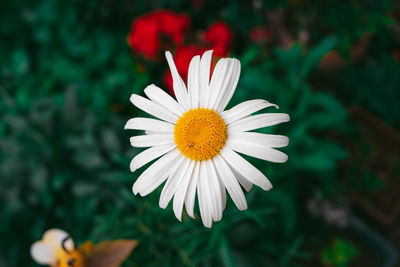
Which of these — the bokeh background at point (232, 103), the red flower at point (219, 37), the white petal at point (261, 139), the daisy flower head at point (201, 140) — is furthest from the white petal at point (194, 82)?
the red flower at point (219, 37)

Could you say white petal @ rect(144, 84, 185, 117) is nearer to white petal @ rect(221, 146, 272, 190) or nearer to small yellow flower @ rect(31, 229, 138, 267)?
white petal @ rect(221, 146, 272, 190)

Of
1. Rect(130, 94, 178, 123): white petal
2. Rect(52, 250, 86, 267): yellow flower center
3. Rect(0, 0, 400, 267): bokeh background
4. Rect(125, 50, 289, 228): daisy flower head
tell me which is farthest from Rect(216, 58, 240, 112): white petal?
Rect(52, 250, 86, 267): yellow flower center

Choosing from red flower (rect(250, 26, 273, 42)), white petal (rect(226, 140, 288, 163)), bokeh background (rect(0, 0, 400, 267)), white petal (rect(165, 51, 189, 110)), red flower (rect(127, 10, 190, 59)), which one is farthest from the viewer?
red flower (rect(250, 26, 273, 42))

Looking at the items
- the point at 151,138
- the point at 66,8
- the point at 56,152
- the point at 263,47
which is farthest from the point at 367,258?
the point at 66,8

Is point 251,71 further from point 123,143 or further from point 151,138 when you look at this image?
point 151,138

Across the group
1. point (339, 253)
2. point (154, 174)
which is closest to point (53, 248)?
point (154, 174)

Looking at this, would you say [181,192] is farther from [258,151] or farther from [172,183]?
[258,151]
